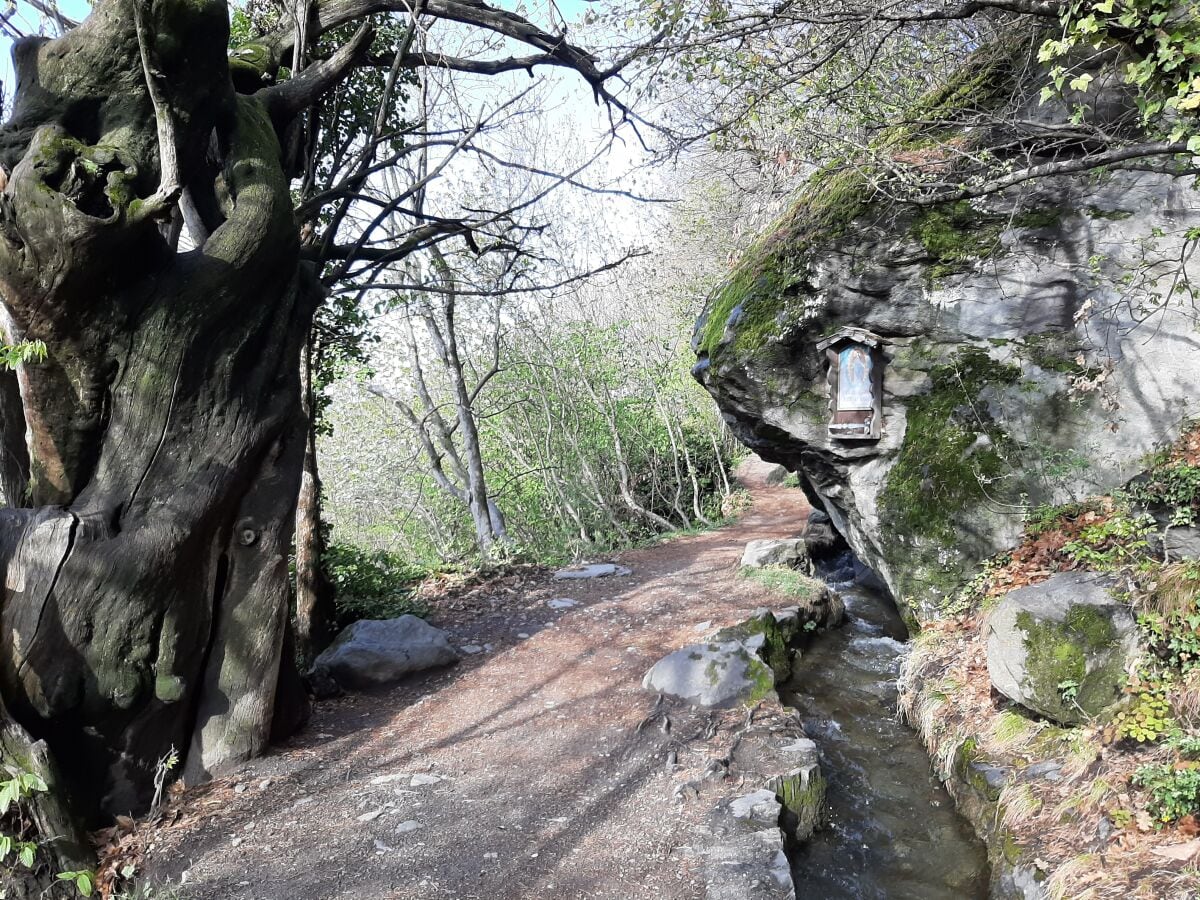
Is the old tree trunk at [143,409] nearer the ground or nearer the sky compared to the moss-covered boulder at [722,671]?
nearer the sky

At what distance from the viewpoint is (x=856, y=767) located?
525 cm

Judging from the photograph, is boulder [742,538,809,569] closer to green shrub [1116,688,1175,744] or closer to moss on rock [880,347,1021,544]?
moss on rock [880,347,1021,544]

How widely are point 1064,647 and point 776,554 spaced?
510 centimetres

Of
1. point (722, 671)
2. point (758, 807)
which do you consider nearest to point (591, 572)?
point (722, 671)

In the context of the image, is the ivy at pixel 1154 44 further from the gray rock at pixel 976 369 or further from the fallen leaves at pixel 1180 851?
the fallen leaves at pixel 1180 851

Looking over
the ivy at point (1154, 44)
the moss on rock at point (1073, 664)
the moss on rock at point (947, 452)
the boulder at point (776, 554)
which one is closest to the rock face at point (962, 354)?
the moss on rock at point (947, 452)

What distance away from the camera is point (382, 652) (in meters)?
6.64

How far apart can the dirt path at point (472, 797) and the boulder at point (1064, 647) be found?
2.32 metres

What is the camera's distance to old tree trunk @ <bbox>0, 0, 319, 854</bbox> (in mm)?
3895

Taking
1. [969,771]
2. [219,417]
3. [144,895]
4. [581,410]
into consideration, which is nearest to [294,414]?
[219,417]

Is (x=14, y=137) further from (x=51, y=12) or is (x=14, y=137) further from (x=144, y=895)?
(x=144, y=895)

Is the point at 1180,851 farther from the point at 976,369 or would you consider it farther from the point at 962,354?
the point at 962,354

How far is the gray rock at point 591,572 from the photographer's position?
33.0ft

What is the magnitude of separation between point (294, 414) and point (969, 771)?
217 inches
